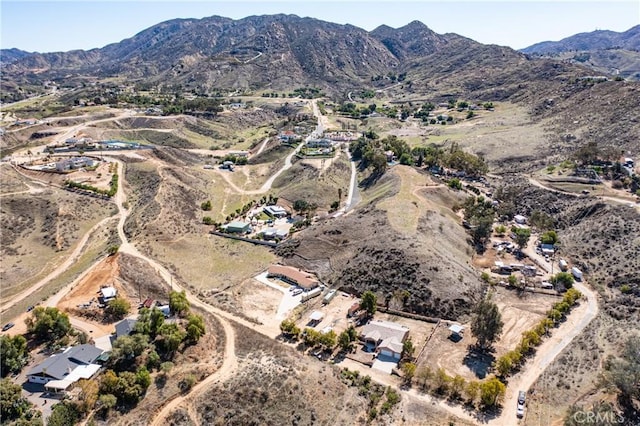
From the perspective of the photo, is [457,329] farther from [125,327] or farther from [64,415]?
[64,415]

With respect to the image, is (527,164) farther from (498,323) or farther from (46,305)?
(46,305)

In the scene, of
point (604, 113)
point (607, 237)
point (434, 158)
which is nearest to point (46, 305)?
point (607, 237)

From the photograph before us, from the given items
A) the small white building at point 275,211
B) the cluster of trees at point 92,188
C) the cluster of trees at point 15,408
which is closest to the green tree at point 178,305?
the cluster of trees at point 15,408

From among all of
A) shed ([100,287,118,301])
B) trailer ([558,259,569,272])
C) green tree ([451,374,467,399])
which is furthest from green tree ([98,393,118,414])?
trailer ([558,259,569,272])

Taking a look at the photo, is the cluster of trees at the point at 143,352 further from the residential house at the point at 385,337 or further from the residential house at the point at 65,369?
the residential house at the point at 385,337

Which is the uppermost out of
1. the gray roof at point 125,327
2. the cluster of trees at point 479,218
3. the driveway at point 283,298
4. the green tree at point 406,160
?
the green tree at point 406,160

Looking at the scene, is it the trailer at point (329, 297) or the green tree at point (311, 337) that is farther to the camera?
the trailer at point (329, 297)
